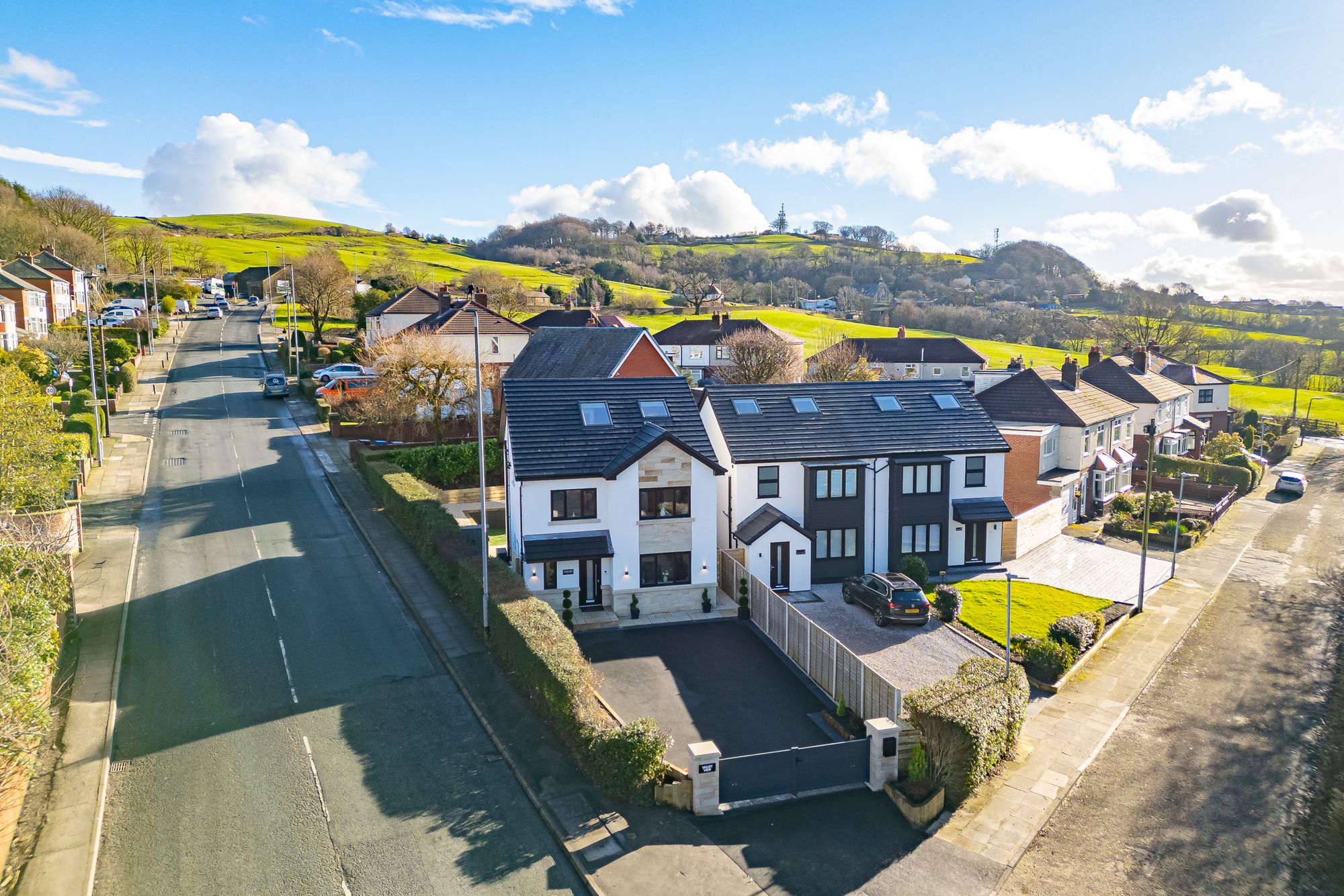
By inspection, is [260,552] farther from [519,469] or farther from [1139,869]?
[1139,869]

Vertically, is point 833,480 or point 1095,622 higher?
point 833,480

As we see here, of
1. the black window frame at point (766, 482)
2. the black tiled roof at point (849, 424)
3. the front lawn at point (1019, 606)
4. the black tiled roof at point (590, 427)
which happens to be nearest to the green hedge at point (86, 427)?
the black tiled roof at point (590, 427)

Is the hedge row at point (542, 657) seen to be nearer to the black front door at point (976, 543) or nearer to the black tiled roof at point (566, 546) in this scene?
the black tiled roof at point (566, 546)

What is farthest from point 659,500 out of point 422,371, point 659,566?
point 422,371

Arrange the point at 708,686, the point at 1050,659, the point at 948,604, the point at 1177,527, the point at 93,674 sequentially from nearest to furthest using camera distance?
1. the point at 93,674
2. the point at 708,686
3. the point at 1050,659
4. the point at 948,604
5. the point at 1177,527

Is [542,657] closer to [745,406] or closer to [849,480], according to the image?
[745,406]

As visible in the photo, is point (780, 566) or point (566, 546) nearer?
point (566, 546)

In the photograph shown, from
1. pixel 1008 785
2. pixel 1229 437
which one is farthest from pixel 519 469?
pixel 1229 437
